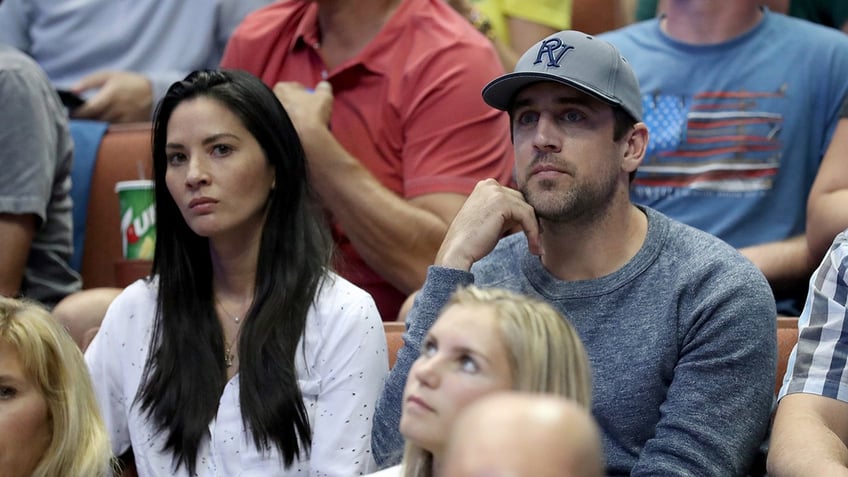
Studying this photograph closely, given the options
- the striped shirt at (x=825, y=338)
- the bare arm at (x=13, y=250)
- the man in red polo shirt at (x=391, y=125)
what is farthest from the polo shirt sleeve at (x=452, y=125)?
the striped shirt at (x=825, y=338)

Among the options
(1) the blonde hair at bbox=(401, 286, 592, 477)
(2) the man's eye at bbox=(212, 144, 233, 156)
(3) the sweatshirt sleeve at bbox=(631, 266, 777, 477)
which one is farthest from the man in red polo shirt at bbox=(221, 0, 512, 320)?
(1) the blonde hair at bbox=(401, 286, 592, 477)

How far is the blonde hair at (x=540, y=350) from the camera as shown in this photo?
149 cm

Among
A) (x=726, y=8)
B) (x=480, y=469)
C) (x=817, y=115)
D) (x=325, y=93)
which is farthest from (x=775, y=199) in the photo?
(x=480, y=469)

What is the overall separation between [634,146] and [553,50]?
8.8 inches

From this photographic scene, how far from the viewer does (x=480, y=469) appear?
96 centimetres

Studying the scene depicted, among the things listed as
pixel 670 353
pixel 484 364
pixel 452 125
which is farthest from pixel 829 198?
pixel 484 364

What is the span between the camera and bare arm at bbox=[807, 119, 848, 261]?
2.49m

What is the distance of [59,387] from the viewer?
2188mm

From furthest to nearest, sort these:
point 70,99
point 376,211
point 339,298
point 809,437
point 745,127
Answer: point 70,99
point 745,127
point 376,211
point 339,298
point 809,437

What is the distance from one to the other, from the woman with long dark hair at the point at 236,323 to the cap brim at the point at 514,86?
1.41ft

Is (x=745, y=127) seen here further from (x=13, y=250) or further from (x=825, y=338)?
(x=13, y=250)

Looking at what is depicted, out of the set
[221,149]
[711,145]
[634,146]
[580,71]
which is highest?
[580,71]

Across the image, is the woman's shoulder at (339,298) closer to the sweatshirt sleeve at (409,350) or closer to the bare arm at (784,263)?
the sweatshirt sleeve at (409,350)

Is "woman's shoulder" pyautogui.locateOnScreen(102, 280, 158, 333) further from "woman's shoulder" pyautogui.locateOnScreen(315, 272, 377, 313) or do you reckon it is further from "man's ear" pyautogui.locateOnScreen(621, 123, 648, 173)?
"man's ear" pyautogui.locateOnScreen(621, 123, 648, 173)
